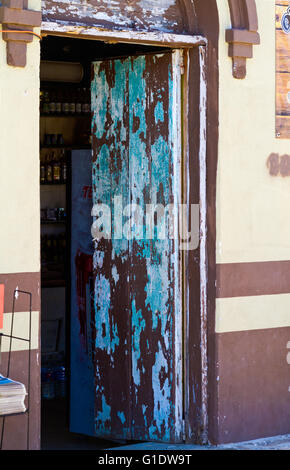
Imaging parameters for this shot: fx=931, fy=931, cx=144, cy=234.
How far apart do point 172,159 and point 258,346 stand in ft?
4.77

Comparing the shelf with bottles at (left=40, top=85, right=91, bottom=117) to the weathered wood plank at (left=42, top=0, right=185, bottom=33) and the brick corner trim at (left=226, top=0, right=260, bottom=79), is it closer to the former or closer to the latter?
the weathered wood plank at (left=42, top=0, right=185, bottom=33)

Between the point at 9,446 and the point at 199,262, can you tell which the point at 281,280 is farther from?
the point at 9,446

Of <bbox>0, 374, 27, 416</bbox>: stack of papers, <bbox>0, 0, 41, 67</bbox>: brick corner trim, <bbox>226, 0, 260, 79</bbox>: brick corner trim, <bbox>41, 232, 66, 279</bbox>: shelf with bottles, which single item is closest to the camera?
<bbox>0, 374, 27, 416</bbox>: stack of papers

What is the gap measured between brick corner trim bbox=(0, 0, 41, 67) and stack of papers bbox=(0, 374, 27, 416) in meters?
1.87

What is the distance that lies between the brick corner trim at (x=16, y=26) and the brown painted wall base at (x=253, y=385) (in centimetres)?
233

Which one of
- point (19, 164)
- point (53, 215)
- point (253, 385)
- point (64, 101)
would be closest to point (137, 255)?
point (253, 385)

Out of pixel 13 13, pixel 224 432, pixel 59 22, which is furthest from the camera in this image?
pixel 224 432

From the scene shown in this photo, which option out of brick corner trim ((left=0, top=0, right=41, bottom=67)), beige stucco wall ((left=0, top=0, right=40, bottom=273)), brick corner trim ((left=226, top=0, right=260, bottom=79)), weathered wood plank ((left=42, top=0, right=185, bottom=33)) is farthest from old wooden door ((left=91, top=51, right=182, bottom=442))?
brick corner trim ((left=0, top=0, right=41, bottom=67))

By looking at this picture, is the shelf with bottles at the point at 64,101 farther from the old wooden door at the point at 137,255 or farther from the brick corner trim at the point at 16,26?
the brick corner trim at the point at 16,26

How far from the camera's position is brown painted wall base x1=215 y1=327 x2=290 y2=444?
253 inches

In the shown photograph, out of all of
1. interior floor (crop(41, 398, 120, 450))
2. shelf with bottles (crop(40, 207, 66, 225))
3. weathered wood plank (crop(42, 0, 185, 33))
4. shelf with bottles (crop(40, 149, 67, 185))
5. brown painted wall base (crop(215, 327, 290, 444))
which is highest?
weathered wood plank (crop(42, 0, 185, 33))

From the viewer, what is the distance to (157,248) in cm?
659

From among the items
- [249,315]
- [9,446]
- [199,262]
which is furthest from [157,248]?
[9,446]

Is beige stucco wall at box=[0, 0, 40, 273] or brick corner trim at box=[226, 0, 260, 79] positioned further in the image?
brick corner trim at box=[226, 0, 260, 79]
